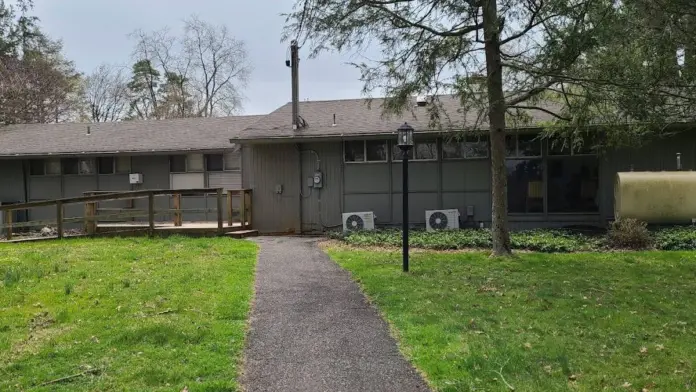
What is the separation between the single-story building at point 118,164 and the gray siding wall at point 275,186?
1.48 meters

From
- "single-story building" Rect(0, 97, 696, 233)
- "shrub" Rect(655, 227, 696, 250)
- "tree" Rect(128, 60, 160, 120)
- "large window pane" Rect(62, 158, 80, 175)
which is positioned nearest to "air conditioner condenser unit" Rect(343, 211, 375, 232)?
"single-story building" Rect(0, 97, 696, 233)

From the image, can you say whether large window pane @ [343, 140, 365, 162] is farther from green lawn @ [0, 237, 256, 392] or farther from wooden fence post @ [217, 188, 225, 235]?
green lawn @ [0, 237, 256, 392]

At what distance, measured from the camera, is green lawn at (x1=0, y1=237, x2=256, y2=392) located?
419cm

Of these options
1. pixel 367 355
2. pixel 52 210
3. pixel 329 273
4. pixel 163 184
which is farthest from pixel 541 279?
pixel 52 210

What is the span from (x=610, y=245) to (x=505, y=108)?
13.0 ft

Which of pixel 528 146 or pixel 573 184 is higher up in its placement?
pixel 528 146

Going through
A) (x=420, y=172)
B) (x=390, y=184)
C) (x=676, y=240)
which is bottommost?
(x=676, y=240)

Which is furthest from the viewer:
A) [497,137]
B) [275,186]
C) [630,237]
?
[275,186]

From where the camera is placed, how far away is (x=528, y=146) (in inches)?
569

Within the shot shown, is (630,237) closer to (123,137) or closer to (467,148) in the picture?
(467,148)

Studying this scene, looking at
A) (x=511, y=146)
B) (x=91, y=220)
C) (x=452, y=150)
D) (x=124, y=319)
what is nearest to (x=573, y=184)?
(x=511, y=146)

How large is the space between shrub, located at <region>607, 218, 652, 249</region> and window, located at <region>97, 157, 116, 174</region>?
14.6m

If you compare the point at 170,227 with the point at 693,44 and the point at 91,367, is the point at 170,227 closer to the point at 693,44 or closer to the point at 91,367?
the point at 91,367

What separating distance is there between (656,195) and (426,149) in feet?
18.2
